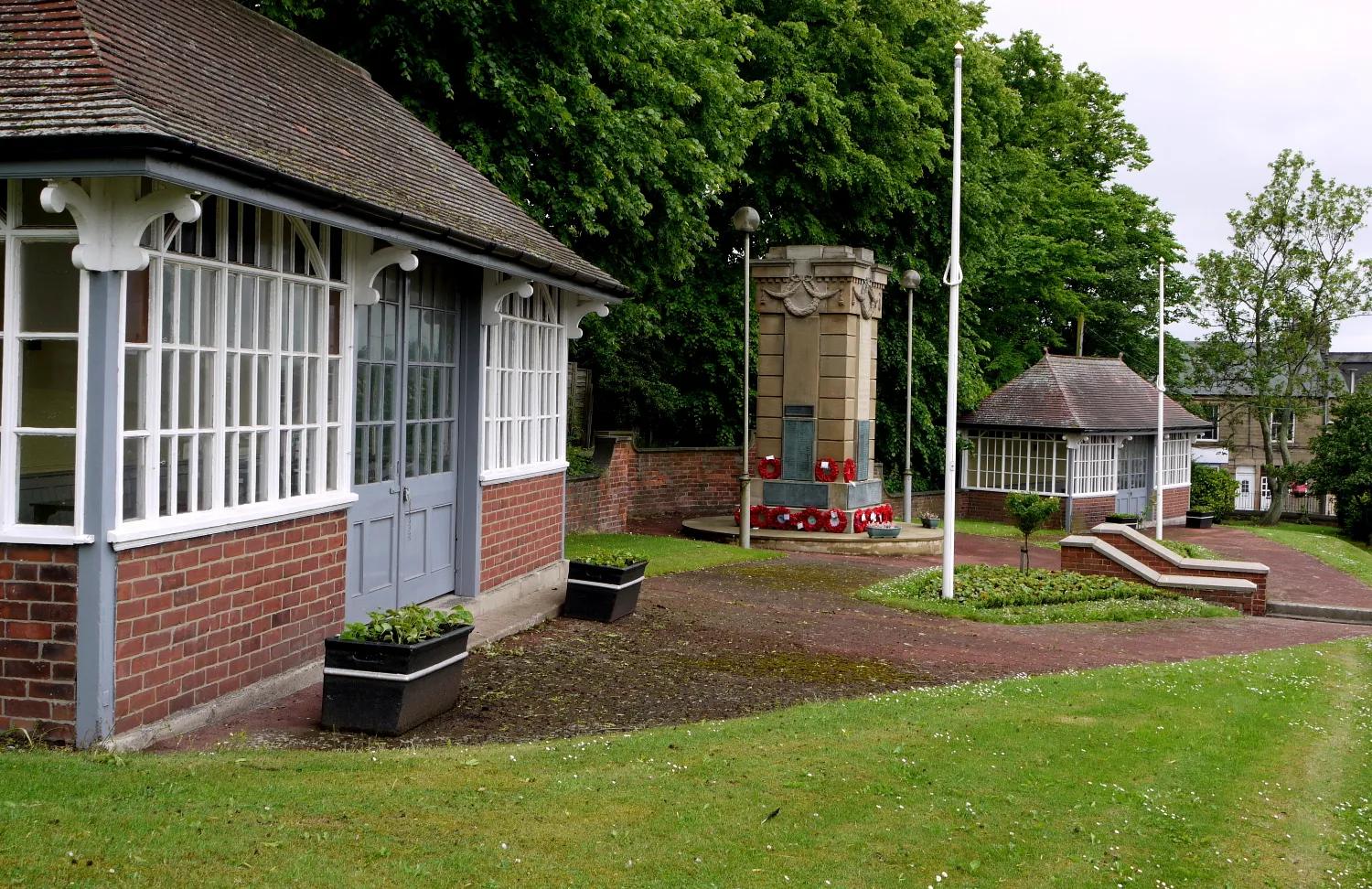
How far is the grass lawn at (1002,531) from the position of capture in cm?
3112

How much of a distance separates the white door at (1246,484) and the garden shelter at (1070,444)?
32684mm

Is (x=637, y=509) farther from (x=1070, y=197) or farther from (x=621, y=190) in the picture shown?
(x=1070, y=197)

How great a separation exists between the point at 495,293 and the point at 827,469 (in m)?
12.7

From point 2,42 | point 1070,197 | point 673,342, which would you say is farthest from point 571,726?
point 1070,197

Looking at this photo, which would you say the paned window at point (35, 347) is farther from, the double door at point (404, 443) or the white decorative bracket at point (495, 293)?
the white decorative bracket at point (495, 293)

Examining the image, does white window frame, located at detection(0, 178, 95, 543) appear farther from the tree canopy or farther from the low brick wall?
the low brick wall

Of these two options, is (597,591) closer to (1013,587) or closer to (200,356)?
(200,356)

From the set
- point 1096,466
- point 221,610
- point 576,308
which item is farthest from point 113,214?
point 1096,466

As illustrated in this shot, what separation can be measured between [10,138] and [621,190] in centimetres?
1149

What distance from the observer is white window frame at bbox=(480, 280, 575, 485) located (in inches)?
461

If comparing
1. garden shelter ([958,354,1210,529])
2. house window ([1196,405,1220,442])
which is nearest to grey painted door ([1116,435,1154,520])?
garden shelter ([958,354,1210,529])

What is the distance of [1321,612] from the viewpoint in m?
18.9

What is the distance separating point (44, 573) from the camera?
6.45m

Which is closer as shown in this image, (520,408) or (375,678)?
(375,678)
